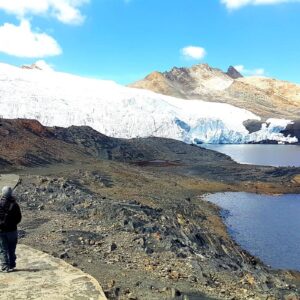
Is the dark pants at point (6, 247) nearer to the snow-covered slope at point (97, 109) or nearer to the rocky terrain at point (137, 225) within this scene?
the rocky terrain at point (137, 225)

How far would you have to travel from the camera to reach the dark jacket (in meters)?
8.48

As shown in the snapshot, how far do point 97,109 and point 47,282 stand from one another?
6110cm

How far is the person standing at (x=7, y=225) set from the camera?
849cm

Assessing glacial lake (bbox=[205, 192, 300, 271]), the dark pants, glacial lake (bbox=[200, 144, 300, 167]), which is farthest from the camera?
glacial lake (bbox=[200, 144, 300, 167])

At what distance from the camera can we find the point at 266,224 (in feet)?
82.0

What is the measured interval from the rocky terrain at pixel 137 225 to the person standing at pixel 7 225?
1.74m

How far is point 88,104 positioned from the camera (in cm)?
6944

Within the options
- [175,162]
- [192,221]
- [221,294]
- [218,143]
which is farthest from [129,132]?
[221,294]

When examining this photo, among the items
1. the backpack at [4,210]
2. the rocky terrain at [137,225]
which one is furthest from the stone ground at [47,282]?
the backpack at [4,210]

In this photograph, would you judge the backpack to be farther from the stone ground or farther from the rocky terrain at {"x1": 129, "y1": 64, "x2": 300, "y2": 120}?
the rocky terrain at {"x1": 129, "y1": 64, "x2": 300, "y2": 120}

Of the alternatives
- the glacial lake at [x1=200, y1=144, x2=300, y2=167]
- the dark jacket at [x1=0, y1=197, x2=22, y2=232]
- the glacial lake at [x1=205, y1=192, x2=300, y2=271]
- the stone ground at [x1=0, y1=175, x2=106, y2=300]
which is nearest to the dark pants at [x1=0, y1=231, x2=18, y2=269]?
the dark jacket at [x1=0, y1=197, x2=22, y2=232]

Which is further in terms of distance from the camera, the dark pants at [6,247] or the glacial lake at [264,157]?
the glacial lake at [264,157]

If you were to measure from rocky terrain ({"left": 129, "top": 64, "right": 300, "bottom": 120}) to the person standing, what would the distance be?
127 metres

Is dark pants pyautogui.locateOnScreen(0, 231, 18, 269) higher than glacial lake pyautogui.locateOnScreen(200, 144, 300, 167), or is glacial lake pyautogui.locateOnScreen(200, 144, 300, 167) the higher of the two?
glacial lake pyautogui.locateOnScreen(200, 144, 300, 167)
